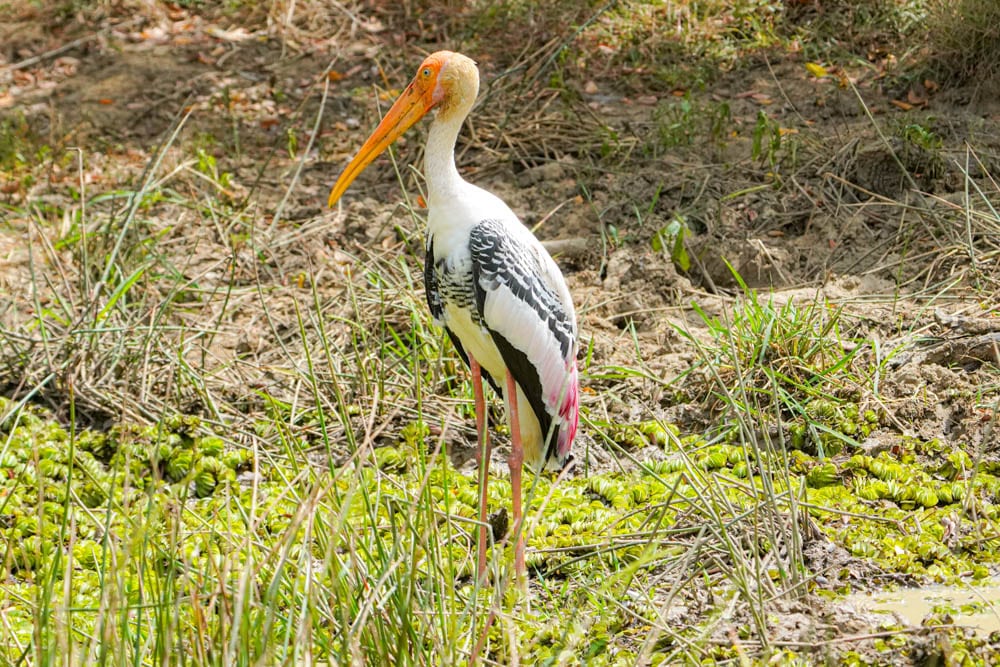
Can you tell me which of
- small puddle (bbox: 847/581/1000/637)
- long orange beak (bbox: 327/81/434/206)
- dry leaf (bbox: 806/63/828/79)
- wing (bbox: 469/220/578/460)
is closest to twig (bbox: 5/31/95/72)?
dry leaf (bbox: 806/63/828/79)

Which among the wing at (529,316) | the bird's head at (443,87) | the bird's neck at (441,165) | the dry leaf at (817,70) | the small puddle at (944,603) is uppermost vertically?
the bird's head at (443,87)

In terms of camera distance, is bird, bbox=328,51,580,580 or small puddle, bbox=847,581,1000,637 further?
bird, bbox=328,51,580,580

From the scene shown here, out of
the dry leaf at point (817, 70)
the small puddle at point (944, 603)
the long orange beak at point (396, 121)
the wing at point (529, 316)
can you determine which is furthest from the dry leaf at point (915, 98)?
the small puddle at point (944, 603)

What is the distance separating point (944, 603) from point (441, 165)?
2.02 m

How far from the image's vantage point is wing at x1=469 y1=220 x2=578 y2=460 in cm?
378

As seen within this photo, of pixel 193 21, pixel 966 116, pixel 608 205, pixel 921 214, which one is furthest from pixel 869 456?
pixel 193 21

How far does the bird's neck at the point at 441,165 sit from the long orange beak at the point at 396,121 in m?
0.14

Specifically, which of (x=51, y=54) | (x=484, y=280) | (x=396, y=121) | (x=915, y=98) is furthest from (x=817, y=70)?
(x=51, y=54)

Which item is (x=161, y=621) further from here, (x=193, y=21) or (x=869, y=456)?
(x=193, y=21)

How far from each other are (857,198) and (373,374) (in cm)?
272

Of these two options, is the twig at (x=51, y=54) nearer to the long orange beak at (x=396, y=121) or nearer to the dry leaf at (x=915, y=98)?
the long orange beak at (x=396, y=121)

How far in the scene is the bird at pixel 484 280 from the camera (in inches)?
150

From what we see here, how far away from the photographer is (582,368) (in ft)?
16.9

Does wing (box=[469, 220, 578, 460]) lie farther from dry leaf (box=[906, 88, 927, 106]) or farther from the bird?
dry leaf (box=[906, 88, 927, 106])
